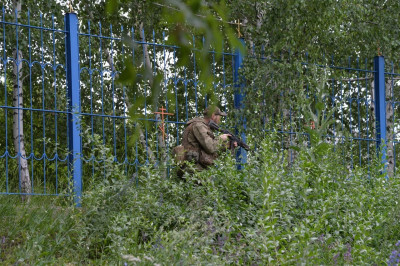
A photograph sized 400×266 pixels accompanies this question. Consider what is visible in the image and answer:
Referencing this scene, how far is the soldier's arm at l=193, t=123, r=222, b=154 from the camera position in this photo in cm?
720

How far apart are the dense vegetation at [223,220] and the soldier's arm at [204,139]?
2.87 feet

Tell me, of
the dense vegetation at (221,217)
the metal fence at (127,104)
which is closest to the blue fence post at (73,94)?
the metal fence at (127,104)

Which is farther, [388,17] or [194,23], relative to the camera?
[388,17]

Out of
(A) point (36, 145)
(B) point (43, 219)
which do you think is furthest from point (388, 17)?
(B) point (43, 219)

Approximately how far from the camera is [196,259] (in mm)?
4492

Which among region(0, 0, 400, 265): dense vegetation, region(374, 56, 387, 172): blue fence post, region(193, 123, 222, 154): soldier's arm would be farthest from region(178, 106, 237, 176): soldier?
region(374, 56, 387, 172): blue fence post

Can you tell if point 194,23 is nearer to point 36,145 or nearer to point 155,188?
point 155,188

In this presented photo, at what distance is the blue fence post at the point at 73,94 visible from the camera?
6742 millimetres

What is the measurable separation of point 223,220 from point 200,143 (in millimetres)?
1834

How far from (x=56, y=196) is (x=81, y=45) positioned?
18.9 ft

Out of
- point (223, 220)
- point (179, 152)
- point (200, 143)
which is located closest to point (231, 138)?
point (200, 143)

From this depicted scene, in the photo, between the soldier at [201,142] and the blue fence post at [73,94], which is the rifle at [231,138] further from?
the blue fence post at [73,94]

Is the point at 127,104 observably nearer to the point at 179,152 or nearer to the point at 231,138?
the point at 231,138

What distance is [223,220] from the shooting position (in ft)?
18.1
